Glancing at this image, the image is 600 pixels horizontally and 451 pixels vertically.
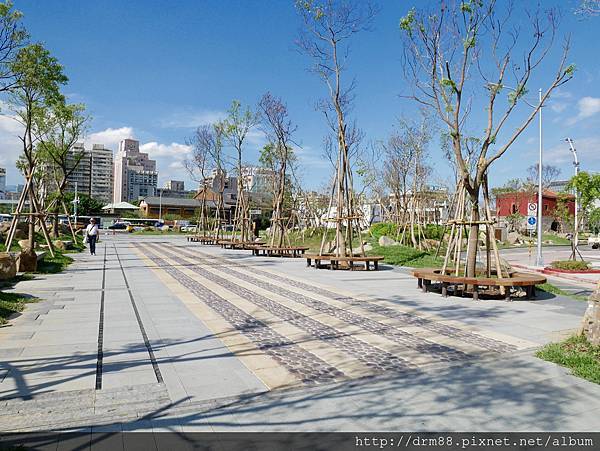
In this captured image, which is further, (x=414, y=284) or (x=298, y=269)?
(x=298, y=269)

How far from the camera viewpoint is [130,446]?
332 centimetres

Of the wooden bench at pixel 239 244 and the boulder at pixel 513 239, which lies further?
the boulder at pixel 513 239

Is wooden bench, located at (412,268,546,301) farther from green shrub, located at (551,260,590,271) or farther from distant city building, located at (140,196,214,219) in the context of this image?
distant city building, located at (140,196,214,219)

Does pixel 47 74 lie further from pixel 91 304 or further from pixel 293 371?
pixel 293 371

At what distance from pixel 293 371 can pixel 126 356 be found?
6.27 ft

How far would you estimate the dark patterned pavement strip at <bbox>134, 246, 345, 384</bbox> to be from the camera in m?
4.94

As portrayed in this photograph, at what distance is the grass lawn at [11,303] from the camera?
730 centimetres

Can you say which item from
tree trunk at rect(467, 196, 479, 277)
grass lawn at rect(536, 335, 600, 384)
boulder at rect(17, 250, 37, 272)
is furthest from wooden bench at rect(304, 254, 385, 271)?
grass lawn at rect(536, 335, 600, 384)

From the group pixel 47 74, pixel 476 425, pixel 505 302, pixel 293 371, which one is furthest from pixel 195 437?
pixel 47 74

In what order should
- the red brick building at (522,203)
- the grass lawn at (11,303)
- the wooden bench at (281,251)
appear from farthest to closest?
the red brick building at (522,203), the wooden bench at (281,251), the grass lawn at (11,303)

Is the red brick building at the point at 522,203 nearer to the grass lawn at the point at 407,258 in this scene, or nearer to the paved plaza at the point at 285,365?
the grass lawn at the point at 407,258

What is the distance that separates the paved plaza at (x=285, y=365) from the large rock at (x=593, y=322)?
723 millimetres

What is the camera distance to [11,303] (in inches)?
319

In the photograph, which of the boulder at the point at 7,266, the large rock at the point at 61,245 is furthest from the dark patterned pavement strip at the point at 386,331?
the large rock at the point at 61,245
